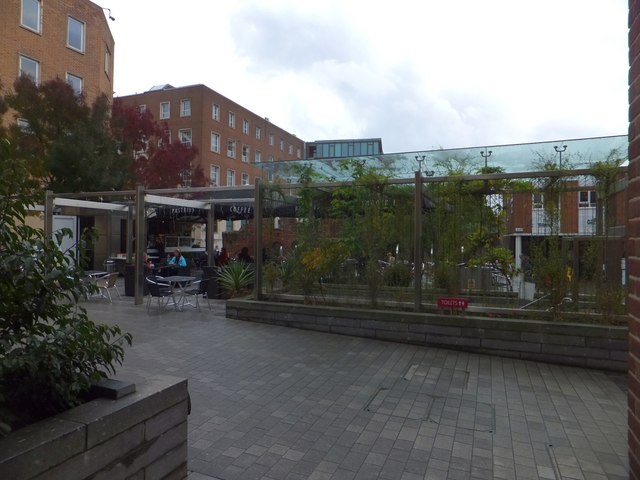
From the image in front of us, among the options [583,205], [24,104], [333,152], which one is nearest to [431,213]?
[583,205]

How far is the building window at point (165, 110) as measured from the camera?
139 ft

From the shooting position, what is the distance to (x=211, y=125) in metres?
41.8

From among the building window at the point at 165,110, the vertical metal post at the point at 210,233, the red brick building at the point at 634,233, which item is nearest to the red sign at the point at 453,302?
the red brick building at the point at 634,233

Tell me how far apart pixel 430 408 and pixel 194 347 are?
11.3ft

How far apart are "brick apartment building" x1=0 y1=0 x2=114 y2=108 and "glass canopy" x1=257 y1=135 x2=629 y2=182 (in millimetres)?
14700

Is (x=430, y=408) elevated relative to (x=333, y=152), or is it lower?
lower

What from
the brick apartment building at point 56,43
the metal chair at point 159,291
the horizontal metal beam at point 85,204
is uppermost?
the brick apartment building at point 56,43

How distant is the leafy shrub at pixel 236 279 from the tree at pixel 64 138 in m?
9.99

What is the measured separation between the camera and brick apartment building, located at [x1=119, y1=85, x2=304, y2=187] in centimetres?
4084

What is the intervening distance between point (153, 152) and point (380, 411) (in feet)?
81.6

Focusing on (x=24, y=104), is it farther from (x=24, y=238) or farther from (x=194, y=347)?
(x=24, y=238)

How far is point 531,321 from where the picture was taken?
Answer: 19.6 ft

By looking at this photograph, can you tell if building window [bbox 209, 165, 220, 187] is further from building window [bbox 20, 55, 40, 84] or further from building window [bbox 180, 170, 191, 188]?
building window [bbox 20, 55, 40, 84]

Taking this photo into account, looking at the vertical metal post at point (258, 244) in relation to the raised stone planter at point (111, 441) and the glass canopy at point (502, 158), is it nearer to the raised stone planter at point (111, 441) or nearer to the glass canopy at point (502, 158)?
the glass canopy at point (502, 158)
